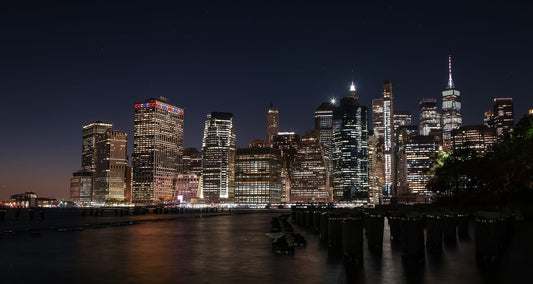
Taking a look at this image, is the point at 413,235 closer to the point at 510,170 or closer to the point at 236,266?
the point at 236,266

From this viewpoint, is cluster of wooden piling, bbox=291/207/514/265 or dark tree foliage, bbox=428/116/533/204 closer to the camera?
cluster of wooden piling, bbox=291/207/514/265

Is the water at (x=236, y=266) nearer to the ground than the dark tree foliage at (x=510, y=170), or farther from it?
nearer to the ground

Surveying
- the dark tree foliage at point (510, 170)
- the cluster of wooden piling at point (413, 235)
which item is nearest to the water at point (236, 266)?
the cluster of wooden piling at point (413, 235)

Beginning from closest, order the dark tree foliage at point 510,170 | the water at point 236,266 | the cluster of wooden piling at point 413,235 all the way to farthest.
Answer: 1. the water at point 236,266
2. the cluster of wooden piling at point 413,235
3. the dark tree foliage at point 510,170

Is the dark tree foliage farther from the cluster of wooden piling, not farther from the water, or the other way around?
the cluster of wooden piling

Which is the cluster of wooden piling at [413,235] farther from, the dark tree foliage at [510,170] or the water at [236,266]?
the dark tree foliage at [510,170]

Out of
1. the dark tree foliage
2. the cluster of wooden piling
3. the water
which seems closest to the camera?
the water

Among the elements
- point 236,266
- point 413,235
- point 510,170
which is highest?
point 510,170

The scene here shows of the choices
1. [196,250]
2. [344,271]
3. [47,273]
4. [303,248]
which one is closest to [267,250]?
[303,248]

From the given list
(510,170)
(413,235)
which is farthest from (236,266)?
(510,170)

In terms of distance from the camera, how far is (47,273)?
27.1m

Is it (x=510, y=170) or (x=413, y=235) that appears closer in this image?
(x=413, y=235)

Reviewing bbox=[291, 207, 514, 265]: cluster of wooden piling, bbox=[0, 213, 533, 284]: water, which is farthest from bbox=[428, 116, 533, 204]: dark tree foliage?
bbox=[291, 207, 514, 265]: cluster of wooden piling

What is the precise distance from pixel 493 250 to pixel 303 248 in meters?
14.9
